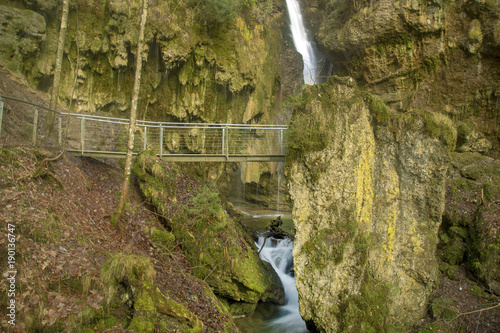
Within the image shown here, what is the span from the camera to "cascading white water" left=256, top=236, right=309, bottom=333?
27.5 ft

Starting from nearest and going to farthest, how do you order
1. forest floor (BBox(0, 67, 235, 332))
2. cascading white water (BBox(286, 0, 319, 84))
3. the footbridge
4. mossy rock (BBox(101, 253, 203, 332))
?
1. forest floor (BBox(0, 67, 235, 332))
2. mossy rock (BBox(101, 253, 203, 332))
3. the footbridge
4. cascading white water (BBox(286, 0, 319, 84))

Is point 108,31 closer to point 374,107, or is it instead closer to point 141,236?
point 141,236

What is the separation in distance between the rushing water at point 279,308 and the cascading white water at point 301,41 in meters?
11.0

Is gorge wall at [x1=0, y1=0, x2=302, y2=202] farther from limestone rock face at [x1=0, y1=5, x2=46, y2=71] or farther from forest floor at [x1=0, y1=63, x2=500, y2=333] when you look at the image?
forest floor at [x1=0, y1=63, x2=500, y2=333]

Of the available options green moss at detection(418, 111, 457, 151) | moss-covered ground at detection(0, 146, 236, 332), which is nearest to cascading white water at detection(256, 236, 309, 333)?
moss-covered ground at detection(0, 146, 236, 332)

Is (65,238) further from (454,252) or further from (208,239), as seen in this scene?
(454,252)

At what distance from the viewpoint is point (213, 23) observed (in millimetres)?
13797

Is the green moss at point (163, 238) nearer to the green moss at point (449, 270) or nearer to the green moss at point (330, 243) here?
the green moss at point (330, 243)

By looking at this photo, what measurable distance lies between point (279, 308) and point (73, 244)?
19.8 ft

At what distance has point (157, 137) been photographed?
13703 millimetres

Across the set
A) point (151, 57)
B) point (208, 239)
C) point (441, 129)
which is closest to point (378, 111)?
point (441, 129)

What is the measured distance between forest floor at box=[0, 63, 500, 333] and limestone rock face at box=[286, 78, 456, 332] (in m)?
1.26

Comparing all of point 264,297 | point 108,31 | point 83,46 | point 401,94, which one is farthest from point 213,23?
point 264,297

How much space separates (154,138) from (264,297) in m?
8.33
